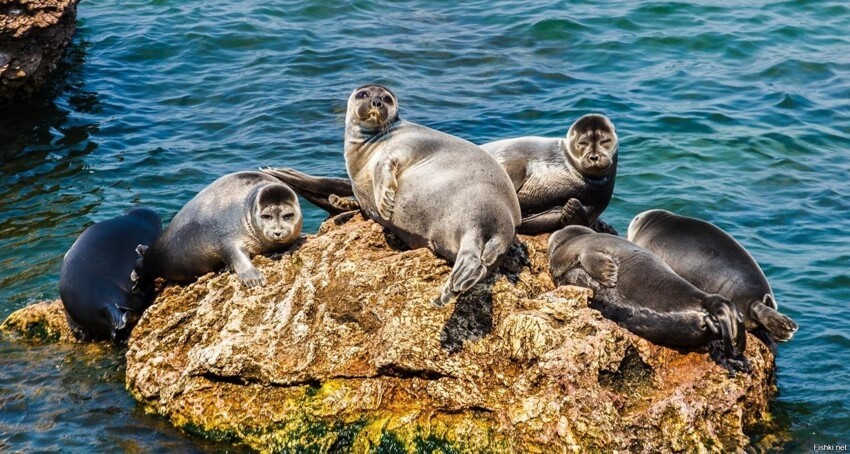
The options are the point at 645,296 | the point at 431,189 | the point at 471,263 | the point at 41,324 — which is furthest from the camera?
the point at 41,324

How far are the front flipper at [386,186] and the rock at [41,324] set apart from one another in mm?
2738

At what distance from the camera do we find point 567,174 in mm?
8125

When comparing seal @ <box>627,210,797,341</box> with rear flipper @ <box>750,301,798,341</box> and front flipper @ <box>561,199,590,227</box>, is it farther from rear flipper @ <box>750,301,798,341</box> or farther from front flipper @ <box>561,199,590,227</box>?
front flipper @ <box>561,199,590,227</box>

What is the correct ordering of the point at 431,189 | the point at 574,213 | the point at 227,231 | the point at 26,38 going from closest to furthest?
the point at 431,189 < the point at 227,231 < the point at 574,213 < the point at 26,38

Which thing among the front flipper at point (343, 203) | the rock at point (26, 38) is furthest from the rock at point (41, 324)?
the rock at point (26, 38)

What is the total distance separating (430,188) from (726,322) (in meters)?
2.14

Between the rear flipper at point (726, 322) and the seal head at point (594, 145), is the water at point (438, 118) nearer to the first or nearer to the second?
the rear flipper at point (726, 322)

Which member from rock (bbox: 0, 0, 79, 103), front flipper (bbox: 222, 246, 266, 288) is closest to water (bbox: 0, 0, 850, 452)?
rock (bbox: 0, 0, 79, 103)

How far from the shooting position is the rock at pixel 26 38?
1252cm

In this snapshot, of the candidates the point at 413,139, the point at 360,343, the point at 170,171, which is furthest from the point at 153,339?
the point at 170,171

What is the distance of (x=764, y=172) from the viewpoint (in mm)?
12398

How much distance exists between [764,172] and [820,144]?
1294 mm

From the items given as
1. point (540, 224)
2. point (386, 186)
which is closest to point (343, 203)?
point (386, 186)

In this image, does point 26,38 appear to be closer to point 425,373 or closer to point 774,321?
point 425,373
